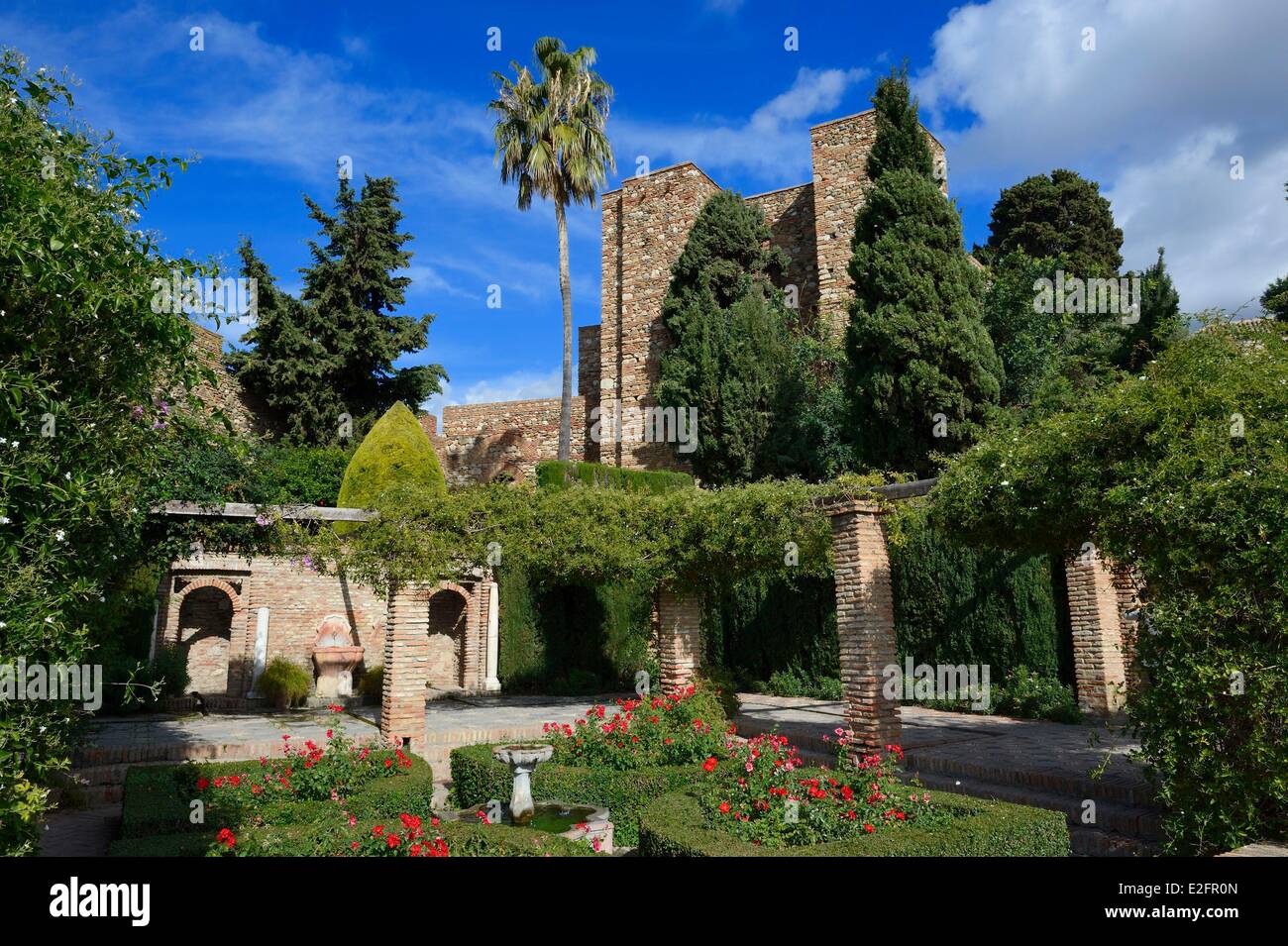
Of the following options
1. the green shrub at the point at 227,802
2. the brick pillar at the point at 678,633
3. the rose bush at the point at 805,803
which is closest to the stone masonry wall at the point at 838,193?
the brick pillar at the point at 678,633

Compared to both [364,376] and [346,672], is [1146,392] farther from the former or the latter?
[364,376]

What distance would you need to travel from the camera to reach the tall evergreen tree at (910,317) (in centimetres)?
1630

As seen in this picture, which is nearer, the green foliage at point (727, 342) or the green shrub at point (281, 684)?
the green shrub at point (281, 684)

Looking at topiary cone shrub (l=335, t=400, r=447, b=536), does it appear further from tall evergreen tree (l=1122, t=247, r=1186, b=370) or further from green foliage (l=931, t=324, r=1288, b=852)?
tall evergreen tree (l=1122, t=247, r=1186, b=370)

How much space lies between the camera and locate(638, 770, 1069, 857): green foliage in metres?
4.60

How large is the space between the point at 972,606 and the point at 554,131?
15594 millimetres

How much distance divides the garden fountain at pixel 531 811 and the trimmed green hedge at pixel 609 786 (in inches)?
3.8

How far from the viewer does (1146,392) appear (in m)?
5.71

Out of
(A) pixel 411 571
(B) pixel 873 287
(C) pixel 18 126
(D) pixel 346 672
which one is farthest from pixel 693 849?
(B) pixel 873 287

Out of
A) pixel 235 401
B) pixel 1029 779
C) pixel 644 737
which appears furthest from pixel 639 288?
pixel 1029 779

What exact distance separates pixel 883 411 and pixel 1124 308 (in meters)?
9.60

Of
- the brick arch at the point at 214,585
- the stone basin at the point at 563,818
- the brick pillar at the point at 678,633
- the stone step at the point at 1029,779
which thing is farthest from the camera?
the brick arch at the point at 214,585

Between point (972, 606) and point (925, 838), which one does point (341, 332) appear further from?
point (925, 838)

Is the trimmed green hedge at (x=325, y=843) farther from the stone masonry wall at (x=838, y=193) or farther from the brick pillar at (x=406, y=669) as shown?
the stone masonry wall at (x=838, y=193)
